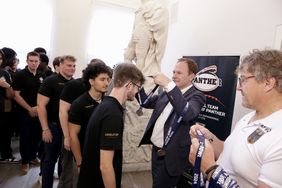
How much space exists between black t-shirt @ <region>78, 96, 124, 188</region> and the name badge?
27.2 inches

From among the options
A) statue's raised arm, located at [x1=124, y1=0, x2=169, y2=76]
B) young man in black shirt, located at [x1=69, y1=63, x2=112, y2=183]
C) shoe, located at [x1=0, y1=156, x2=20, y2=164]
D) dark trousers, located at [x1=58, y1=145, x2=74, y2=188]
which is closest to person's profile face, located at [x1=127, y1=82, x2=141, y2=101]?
young man in black shirt, located at [x1=69, y1=63, x2=112, y2=183]

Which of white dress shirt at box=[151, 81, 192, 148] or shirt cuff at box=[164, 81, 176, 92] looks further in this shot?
white dress shirt at box=[151, 81, 192, 148]

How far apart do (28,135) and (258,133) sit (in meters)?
3.05

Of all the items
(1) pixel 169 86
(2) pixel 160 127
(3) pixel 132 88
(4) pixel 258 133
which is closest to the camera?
(4) pixel 258 133

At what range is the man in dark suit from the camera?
5.78 feet

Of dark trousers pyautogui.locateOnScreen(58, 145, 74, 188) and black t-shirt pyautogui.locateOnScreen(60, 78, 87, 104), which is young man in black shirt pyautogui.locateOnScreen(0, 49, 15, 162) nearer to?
black t-shirt pyautogui.locateOnScreen(60, 78, 87, 104)

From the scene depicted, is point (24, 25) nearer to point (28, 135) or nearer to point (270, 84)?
point (28, 135)

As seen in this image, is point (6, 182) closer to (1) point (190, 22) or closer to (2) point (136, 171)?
(2) point (136, 171)

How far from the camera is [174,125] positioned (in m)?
1.86

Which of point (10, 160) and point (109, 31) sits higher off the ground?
point (109, 31)

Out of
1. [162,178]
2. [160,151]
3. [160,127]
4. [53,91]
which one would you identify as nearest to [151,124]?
[160,127]

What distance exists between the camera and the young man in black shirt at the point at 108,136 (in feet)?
4.41

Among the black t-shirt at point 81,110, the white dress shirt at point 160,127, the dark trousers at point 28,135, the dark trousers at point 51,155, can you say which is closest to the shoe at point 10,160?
the dark trousers at point 28,135

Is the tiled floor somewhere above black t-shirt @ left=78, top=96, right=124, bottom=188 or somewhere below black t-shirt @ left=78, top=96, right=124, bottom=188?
below
